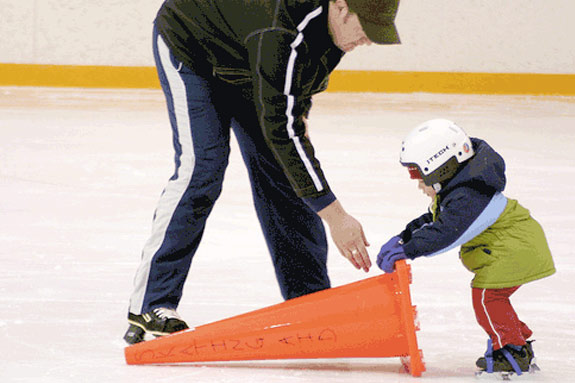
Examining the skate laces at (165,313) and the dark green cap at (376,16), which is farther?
the skate laces at (165,313)

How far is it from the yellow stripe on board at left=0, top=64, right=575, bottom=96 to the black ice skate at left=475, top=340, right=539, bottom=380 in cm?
614

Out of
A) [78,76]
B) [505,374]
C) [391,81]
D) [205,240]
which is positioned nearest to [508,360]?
[505,374]

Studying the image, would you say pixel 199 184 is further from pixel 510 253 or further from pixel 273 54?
pixel 510 253

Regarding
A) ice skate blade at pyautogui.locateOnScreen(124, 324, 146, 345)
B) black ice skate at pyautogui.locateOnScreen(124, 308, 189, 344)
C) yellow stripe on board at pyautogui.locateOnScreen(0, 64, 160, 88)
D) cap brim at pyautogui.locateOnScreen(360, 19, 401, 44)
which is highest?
cap brim at pyautogui.locateOnScreen(360, 19, 401, 44)

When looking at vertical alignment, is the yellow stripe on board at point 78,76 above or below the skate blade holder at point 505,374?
below

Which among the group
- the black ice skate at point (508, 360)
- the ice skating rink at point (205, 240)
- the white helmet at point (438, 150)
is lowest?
the ice skating rink at point (205, 240)

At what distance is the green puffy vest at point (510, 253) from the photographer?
6.26 feet

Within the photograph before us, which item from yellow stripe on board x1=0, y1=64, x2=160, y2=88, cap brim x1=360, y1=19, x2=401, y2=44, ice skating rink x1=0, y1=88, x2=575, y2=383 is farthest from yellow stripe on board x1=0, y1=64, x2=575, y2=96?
cap brim x1=360, y1=19, x2=401, y2=44

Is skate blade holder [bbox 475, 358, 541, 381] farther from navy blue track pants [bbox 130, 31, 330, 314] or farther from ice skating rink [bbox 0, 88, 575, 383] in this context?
navy blue track pants [bbox 130, 31, 330, 314]

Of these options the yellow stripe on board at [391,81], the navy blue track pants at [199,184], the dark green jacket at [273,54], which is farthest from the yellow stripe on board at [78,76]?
the dark green jacket at [273,54]

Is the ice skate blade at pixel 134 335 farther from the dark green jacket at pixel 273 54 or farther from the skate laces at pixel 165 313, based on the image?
the dark green jacket at pixel 273 54

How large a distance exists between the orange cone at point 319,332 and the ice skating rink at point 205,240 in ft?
0.13

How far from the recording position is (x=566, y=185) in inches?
170

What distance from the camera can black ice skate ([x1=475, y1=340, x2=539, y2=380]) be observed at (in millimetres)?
1959
